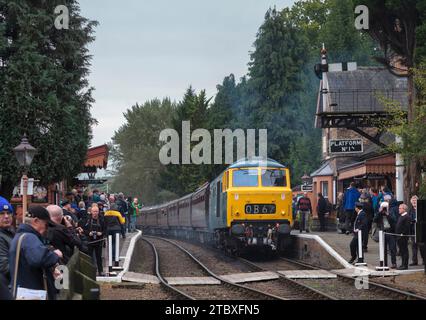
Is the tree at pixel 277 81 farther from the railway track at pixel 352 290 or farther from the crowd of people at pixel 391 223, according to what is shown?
the railway track at pixel 352 290

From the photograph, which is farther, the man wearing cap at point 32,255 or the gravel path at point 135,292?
the gravel path at point 135,292

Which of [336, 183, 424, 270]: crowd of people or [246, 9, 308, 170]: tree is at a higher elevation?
[246, 9, 308, 170]: tree

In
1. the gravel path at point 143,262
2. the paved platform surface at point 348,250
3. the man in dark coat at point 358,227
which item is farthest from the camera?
the gravel path at point 143,262

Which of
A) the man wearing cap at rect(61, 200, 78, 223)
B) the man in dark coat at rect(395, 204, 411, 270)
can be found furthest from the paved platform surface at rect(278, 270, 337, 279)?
the man wearing cap at rect(61, 200, 78, 223)

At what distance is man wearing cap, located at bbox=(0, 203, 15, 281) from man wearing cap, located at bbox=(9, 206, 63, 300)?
468mm

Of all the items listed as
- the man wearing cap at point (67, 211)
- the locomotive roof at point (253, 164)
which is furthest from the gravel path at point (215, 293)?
the locomotive roof at point (253, 164)

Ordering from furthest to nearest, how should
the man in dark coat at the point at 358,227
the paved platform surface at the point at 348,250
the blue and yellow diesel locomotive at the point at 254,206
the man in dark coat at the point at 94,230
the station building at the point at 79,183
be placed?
1. the station building at the point at 79,183
2. the blue and yellow diesel locomotive at the point at 254,206
3. the man in dark coat at the point at 358,227
4. the paved platform surface at the point at 348,250
5. the man in dark coat at the point at 94,230

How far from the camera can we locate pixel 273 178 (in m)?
26.6

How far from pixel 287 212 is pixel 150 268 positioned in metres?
4.78

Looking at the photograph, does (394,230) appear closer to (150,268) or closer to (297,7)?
(150,268)

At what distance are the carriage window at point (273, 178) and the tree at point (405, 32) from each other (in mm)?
3983

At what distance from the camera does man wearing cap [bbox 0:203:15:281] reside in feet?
27.9

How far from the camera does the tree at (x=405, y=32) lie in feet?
78.3

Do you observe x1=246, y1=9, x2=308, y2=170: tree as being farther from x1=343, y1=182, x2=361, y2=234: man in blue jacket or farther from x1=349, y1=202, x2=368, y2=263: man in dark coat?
x1=349, y1=202, x2=368, y2=263: man in dark coat
